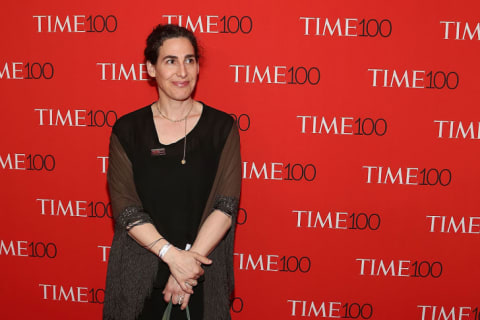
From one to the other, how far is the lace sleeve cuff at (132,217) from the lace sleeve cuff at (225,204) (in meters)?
0.24

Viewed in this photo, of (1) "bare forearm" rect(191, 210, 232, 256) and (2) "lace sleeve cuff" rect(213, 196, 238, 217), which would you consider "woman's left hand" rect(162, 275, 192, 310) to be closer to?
(1) "bare forearm" rect(191, 210, 232, 256)

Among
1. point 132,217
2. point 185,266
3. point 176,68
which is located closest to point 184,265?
point 185,266

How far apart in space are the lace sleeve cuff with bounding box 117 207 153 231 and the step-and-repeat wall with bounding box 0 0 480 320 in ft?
1.97

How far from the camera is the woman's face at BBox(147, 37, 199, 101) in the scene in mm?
1616

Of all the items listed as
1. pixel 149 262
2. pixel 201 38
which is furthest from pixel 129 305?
pixel 201 38

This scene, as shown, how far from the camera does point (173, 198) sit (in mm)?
1607

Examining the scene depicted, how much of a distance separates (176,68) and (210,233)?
582mm

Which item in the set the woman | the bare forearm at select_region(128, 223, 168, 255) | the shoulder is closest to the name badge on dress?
the woman

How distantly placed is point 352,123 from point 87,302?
5.03 feet

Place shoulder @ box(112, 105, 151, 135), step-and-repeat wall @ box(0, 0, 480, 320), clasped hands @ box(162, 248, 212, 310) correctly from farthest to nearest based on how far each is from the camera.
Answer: step-and-repeat wall @ box(0, 0, 480, 320) < shoulder @ box(112, 105, 151, 135) < clasped hands @ box(162, 248, 212, 310)

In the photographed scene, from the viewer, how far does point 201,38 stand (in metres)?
2.01

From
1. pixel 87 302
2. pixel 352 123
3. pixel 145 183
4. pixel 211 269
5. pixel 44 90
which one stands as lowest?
pixel 87 302

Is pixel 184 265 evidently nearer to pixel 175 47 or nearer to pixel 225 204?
pixel 225 204

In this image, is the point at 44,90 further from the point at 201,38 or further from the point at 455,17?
the point at 455,17
